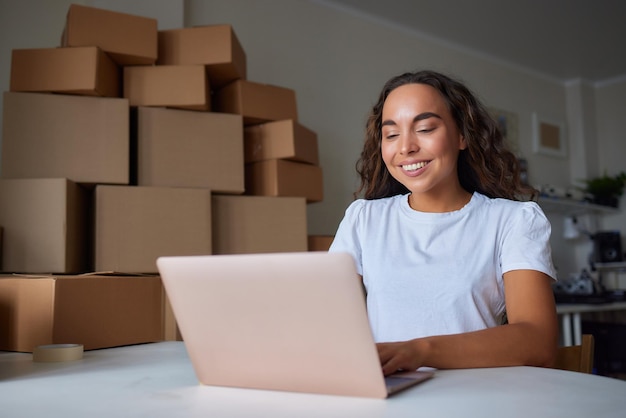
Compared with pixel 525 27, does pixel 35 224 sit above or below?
below

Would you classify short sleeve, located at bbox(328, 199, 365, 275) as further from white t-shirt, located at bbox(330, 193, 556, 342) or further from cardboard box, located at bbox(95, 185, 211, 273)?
cardboard box, located at bbox(95, 185, 211, 273)

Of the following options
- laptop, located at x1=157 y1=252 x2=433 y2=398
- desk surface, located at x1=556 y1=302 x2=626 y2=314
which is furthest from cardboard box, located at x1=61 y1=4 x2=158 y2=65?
desk surface, located at x1=556 y1=302 x2=626 y2=314

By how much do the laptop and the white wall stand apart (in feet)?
7.26

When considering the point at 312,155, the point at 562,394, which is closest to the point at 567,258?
the point at 312,155

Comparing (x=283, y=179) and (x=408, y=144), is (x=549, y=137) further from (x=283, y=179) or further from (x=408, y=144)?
(x=408, y=144)

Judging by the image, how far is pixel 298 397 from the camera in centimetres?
68

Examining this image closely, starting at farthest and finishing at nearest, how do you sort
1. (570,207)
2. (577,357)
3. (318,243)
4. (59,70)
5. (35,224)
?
1. (570,207)
2. (318,243)
3. (59,70)
4. (35,224)
5. (577,357)

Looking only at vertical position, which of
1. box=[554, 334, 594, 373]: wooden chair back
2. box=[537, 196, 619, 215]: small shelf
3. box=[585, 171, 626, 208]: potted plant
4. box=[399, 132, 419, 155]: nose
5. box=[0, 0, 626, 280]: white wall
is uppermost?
box=[0, 0, 626, 280]: white wall

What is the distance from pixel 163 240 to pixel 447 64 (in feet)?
9.28

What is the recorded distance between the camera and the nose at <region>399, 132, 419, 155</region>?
4.04ft

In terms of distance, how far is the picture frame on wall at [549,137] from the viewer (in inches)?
192

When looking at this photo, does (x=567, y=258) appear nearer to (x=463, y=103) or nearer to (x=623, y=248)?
(x=623, y=248)

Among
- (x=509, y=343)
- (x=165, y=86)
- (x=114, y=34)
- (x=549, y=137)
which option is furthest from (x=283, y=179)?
(x=549, y=137)

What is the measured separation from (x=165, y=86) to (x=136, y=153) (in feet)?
0.90
